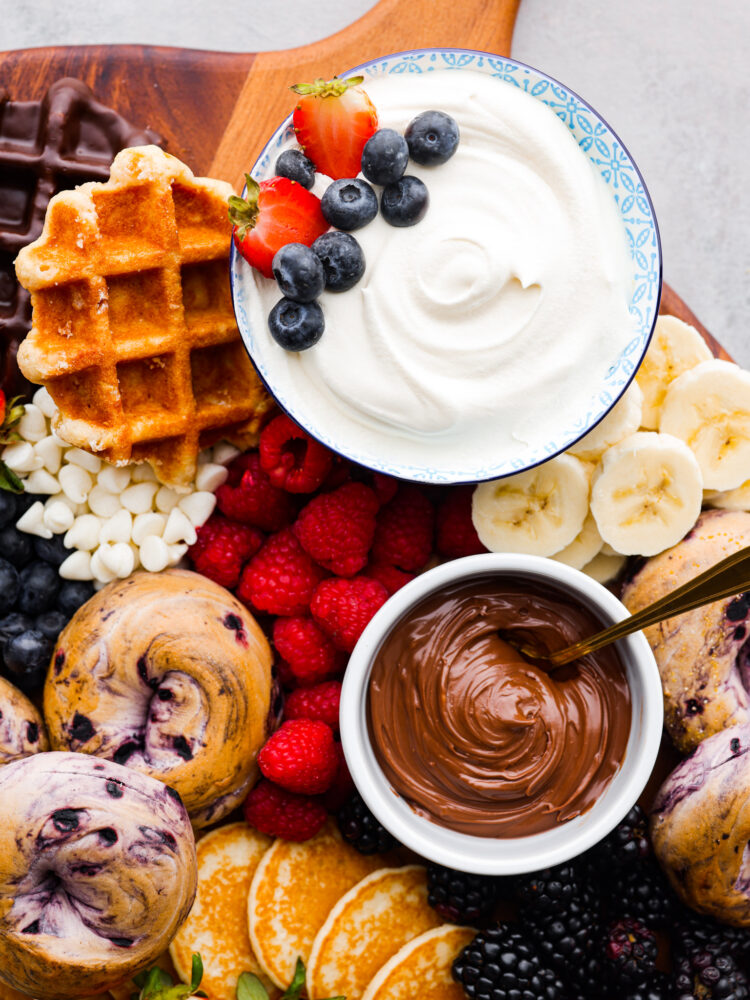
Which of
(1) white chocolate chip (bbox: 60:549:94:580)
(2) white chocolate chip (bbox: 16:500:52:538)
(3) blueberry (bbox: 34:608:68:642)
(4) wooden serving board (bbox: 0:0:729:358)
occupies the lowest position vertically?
(3) blueberry (bbox: 34:608:68:642)

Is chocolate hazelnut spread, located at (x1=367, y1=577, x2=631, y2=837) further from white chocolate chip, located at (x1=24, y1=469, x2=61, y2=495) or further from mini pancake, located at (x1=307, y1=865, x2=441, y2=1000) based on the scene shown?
white chocolate chip, located at (x1=24, y1=469, x2=61, y2=495)

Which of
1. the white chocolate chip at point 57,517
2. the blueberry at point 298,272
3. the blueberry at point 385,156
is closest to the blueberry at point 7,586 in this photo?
the white chocolate chip at point 57,517

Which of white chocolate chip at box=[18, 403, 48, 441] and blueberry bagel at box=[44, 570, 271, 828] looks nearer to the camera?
blueberry bagel at box=[44, 570, 271, 828]

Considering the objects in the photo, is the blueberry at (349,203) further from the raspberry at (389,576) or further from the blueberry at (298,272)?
the raspberry at (389,576)

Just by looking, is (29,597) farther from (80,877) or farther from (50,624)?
(80,877)

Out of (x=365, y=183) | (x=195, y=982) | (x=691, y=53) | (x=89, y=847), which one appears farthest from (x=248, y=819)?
(x=691, y=53)

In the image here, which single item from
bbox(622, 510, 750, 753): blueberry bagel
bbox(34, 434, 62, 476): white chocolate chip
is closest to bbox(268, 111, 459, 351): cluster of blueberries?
bbox(34, 434, 62, 476): white chocolate chip

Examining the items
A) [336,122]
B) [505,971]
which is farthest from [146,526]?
[505,971]
